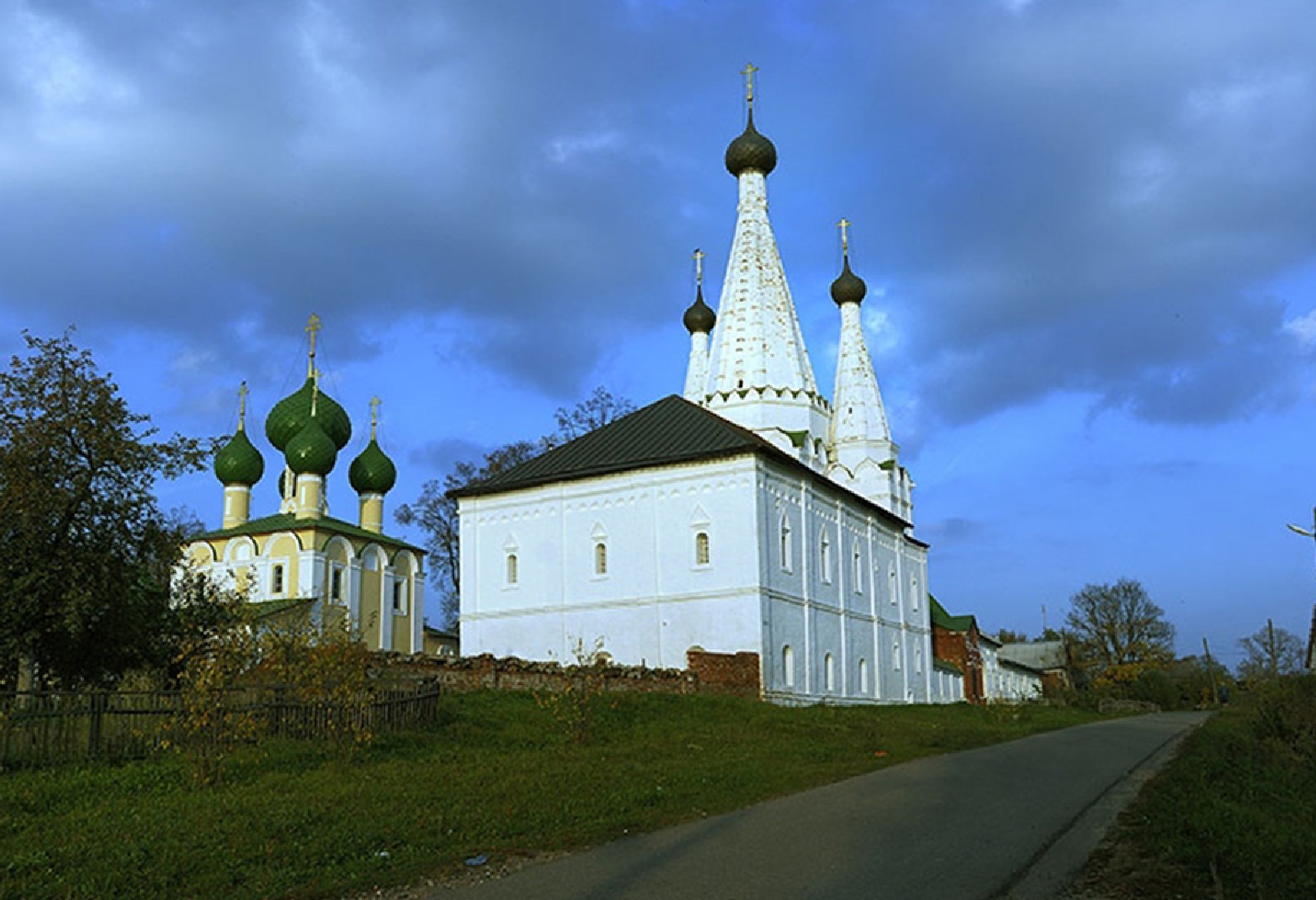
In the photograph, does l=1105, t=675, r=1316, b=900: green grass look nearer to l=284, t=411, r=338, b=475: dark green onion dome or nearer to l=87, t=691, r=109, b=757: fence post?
l=87, t=691, r=109, b=757: fence post

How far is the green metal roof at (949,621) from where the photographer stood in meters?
58.4

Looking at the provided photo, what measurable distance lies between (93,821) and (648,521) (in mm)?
23102

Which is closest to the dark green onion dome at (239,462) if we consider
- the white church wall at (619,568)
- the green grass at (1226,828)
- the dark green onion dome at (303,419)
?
the dark green onion dome at (303,419)

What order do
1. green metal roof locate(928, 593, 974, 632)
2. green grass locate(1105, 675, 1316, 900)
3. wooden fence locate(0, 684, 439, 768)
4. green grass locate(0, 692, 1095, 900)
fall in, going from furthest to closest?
green metal roof locate(928, 593, 974, 632)
wooden fence locate(0, 684, 439, 768)
green grass locate(0, 692, 1095, 900)
green grass locate(1105, 675, 1316, 900)

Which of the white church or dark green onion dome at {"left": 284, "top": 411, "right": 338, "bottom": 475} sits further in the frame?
dark green onion dome at {"left": 284, "top": 411, "right": 338, "bottom": 475}

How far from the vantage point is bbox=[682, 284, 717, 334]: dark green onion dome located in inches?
1972

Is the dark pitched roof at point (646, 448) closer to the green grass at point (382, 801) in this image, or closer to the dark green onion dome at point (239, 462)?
the green grass at point (382, 801)

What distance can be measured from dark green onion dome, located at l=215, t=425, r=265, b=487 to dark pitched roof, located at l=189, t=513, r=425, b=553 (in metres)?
A: 2.15

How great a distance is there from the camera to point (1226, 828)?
32.2ft

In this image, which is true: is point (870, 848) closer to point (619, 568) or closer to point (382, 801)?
point (382, 801)

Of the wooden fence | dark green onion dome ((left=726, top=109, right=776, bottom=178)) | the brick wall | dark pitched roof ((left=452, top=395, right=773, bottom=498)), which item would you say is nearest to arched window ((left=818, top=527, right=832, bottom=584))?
dark pitched roof ((left=452, top=395, right=773, bottom=498))

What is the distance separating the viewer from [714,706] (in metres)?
23.7

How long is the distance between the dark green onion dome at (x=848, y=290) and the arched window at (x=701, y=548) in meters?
22.6

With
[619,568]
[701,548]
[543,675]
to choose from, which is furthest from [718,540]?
[543,675]
